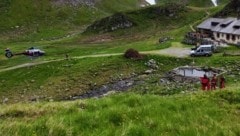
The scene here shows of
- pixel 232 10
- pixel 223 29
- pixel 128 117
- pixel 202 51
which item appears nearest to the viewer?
pixel 128 117

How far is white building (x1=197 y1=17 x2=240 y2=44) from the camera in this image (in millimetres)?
91562

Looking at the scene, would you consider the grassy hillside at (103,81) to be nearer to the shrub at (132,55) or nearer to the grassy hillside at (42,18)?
the grassy hillside at (42,18)

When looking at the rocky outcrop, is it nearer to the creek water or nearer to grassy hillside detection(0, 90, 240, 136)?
the creek water

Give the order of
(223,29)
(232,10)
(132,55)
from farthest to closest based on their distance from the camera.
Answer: (232,10), (223,29), (132,55)

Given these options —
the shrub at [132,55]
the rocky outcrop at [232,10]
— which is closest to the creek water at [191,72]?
the shrub at [132,55]

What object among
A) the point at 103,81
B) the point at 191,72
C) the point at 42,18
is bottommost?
the point at 103,81

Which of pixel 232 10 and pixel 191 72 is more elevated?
pixel 232 10

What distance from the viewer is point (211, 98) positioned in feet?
63.2

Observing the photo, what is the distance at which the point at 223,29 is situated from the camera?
96.2 m

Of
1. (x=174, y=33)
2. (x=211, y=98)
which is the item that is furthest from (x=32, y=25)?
(x=211, y=98)

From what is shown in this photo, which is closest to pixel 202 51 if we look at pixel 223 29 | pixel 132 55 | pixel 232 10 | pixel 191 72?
pixel 191 72

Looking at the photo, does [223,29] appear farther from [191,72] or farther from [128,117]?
[128,117]

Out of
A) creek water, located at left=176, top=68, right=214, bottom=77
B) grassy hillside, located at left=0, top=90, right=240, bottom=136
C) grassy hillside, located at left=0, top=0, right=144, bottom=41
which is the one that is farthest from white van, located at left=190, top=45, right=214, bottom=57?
grassy hillside, located at left=0, top=0, right=144, bottom=41

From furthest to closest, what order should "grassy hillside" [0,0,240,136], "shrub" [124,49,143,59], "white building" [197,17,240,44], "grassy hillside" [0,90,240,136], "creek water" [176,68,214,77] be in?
"white building" [197,17,240,44] < "shrub" [124,49,143,59] < "creek water" [176,68,214,77] < "grassy hillside" [0,0,240,136] < "grassy hillside" [0,90,240,136]
